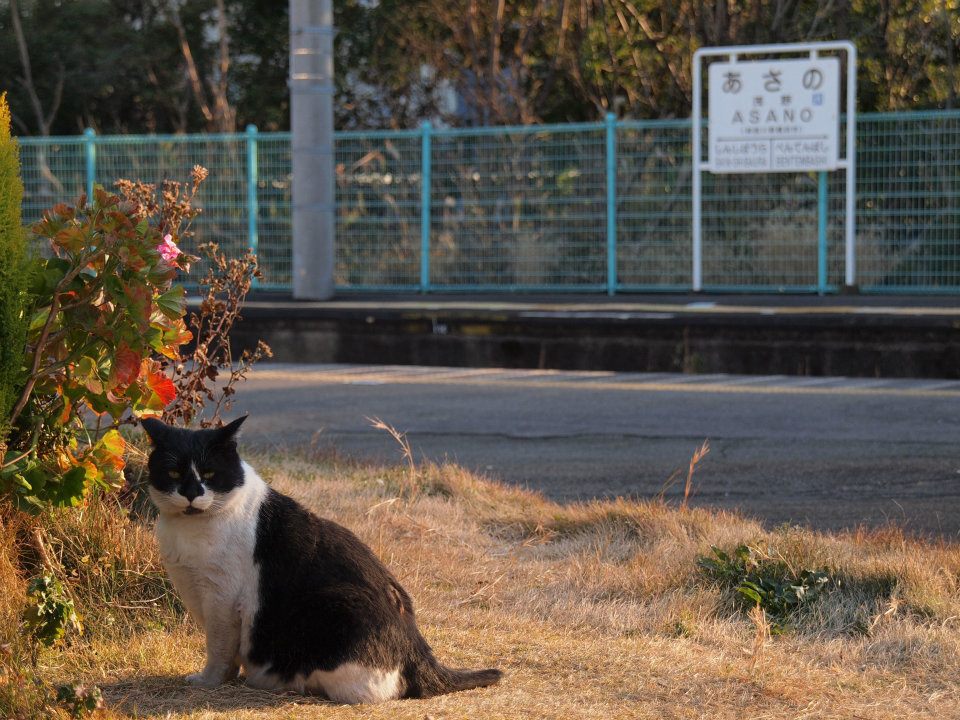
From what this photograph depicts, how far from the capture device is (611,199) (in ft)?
52.4

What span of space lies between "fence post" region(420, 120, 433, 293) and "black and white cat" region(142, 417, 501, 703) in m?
12.7

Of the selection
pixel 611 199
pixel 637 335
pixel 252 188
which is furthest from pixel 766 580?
pixel 252 188

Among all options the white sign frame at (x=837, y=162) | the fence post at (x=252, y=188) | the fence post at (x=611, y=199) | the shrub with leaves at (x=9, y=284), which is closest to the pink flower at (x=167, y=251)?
the shrub with leaves at (x=9, y=284)

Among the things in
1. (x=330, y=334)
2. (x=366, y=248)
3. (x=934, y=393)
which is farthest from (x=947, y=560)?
(x=366, y=248)

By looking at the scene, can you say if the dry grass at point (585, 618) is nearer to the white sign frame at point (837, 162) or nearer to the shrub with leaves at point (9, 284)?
the shrub with leaves at point (9, 284)

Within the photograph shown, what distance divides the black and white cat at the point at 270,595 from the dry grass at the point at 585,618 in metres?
0.08

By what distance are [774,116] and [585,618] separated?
1149 centimetres

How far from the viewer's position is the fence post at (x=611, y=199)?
627 inches

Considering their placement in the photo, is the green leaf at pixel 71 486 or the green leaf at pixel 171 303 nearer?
the green leaf at pixel 71 486

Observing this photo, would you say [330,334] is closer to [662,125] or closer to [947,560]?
[662,125]

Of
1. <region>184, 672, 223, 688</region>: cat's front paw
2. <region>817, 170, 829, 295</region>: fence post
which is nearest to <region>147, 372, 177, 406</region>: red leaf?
<region>184, 672, 223, 688</region>: cat's front paw

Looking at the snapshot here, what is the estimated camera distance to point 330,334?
13.6 m

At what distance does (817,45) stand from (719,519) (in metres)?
10.2

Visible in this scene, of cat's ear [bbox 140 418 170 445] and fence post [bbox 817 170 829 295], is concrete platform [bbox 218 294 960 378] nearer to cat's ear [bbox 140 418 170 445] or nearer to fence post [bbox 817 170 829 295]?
fence post [bbox 817 170 829 295]
